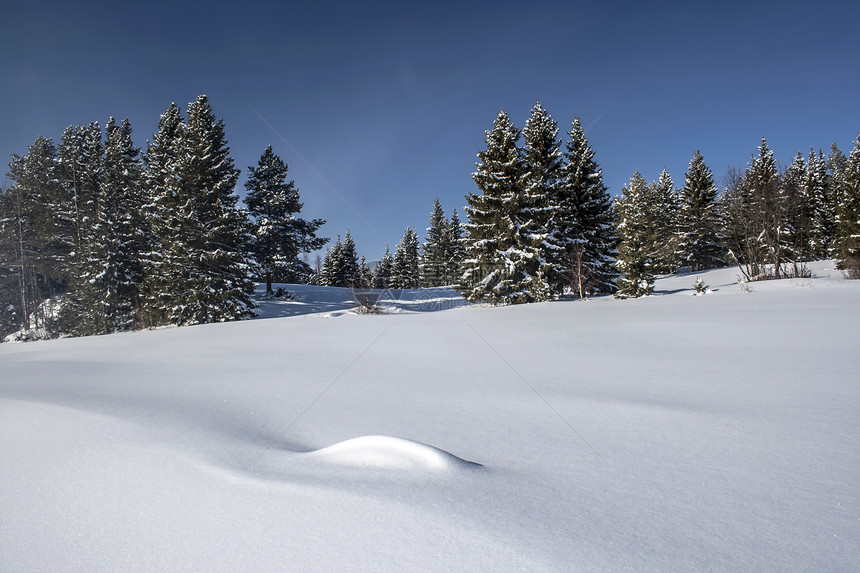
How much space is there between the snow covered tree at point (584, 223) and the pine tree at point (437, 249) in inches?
890

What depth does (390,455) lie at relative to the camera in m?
1.54

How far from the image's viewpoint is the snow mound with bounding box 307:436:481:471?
1453 mm

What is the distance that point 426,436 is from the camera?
1.89 meters

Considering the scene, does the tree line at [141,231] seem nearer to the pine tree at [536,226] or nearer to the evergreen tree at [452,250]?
the pine tree at [536,226]

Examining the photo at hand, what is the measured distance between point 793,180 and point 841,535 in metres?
30.2

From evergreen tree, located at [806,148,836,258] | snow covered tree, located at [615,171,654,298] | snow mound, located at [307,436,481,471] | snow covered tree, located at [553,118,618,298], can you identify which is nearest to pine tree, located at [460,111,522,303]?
snow covered tree, located at [553,118,618,298]

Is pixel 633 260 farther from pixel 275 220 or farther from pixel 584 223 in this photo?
pixel 275 220

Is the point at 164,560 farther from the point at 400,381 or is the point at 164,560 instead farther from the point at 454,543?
the point at 400,381

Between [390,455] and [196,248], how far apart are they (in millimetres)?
18432

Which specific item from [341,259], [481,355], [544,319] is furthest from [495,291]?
[341,259]

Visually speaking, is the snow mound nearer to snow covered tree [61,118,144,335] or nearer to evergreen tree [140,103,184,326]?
evergreen tree [140,103,184,326]

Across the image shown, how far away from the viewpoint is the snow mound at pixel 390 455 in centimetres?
145

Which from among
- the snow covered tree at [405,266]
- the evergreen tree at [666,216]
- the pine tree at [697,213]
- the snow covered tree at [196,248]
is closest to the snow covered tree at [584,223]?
the evergreen tree at [666,216]

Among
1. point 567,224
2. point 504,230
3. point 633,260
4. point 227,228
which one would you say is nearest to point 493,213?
point 504,230
